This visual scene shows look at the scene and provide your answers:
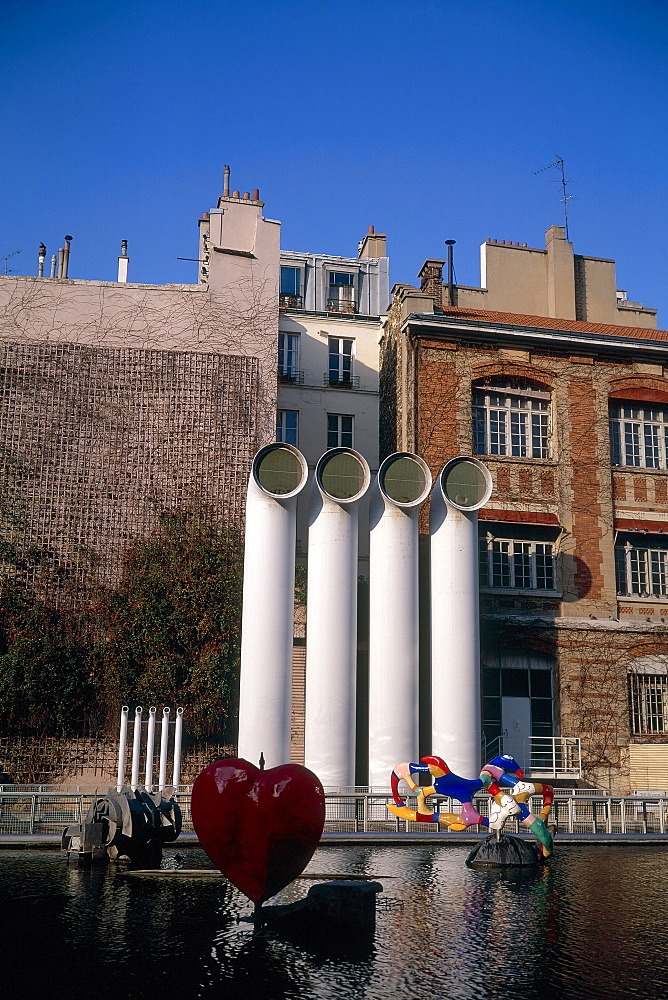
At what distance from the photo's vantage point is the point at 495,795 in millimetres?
17203

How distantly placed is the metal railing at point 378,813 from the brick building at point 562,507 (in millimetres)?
7824

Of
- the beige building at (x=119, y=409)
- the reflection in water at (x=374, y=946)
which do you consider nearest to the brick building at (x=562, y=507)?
the beige building at (x=119, y=409)

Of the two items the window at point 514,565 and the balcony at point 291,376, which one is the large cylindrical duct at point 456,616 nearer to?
the window at point 514,565

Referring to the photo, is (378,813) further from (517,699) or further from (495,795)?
(517,699)

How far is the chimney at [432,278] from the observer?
1574 inches

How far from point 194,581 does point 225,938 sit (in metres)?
21.2

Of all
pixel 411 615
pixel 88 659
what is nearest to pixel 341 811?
pixel 411 615

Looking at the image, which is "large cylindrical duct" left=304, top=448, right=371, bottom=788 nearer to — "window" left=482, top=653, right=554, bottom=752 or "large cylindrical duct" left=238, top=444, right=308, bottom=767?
"large cylindrical duct" left=238, top=444, right=308, bottom=767

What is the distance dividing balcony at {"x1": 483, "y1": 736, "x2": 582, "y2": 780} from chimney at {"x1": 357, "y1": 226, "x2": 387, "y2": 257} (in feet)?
76.2

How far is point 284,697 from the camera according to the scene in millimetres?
25359

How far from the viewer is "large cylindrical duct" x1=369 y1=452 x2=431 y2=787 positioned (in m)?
25.6

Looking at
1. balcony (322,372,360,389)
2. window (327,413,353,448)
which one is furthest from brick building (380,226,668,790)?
balcony (322,372,360,389)

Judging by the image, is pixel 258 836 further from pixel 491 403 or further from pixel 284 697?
pixel 491 403

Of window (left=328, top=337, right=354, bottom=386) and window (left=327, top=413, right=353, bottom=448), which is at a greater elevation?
window (left=328, top=337, right=354, bottom=386)
